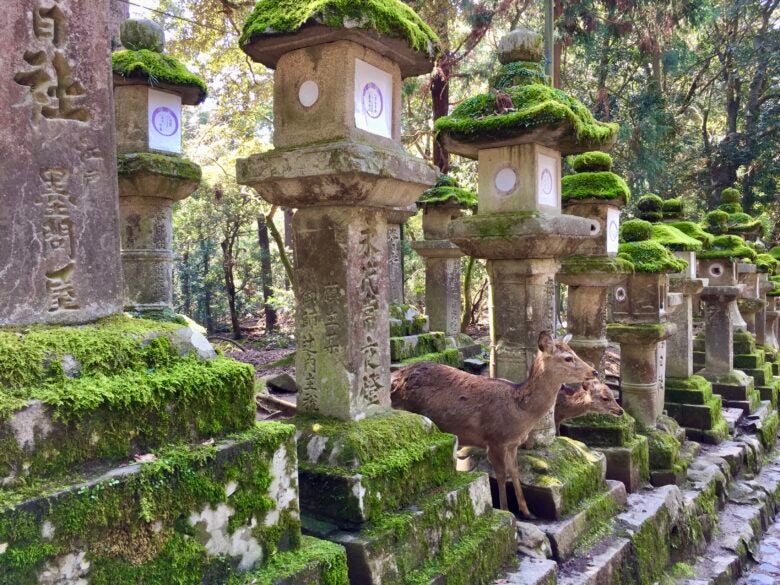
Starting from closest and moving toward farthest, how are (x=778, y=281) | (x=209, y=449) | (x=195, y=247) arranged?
(x=209, y=449), (x=778, y=281), (x=195, y=247)

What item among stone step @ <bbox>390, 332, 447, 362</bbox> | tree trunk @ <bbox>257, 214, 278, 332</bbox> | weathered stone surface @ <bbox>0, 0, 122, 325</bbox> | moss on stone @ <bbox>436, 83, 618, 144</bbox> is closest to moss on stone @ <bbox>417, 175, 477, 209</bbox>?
stone step @ <bbox>390, 332, 447, 362</bbox>

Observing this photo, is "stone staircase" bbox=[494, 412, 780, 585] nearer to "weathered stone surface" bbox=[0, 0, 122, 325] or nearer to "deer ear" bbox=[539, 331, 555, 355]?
"deer ear" bbox=[539, 331, 555, 355]

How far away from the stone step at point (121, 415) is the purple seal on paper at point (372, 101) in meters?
1.78

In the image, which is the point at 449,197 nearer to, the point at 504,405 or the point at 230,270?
the point at 504,405

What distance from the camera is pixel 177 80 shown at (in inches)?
212

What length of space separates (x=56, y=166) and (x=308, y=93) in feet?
5.38

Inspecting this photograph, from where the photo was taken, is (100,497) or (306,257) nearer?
(100,497)

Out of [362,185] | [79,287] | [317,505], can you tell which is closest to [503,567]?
[317,505]

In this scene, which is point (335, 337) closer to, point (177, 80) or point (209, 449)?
point (209, 449)

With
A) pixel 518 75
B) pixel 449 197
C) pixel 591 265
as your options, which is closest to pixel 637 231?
pixel 591 265

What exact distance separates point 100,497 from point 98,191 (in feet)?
4.12

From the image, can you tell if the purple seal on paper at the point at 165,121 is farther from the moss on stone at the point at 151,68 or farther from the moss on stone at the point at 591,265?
the moss on stone at the point at 591,265

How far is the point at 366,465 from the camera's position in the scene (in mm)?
3445

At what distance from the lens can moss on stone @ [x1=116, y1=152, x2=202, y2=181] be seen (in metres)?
5.13
